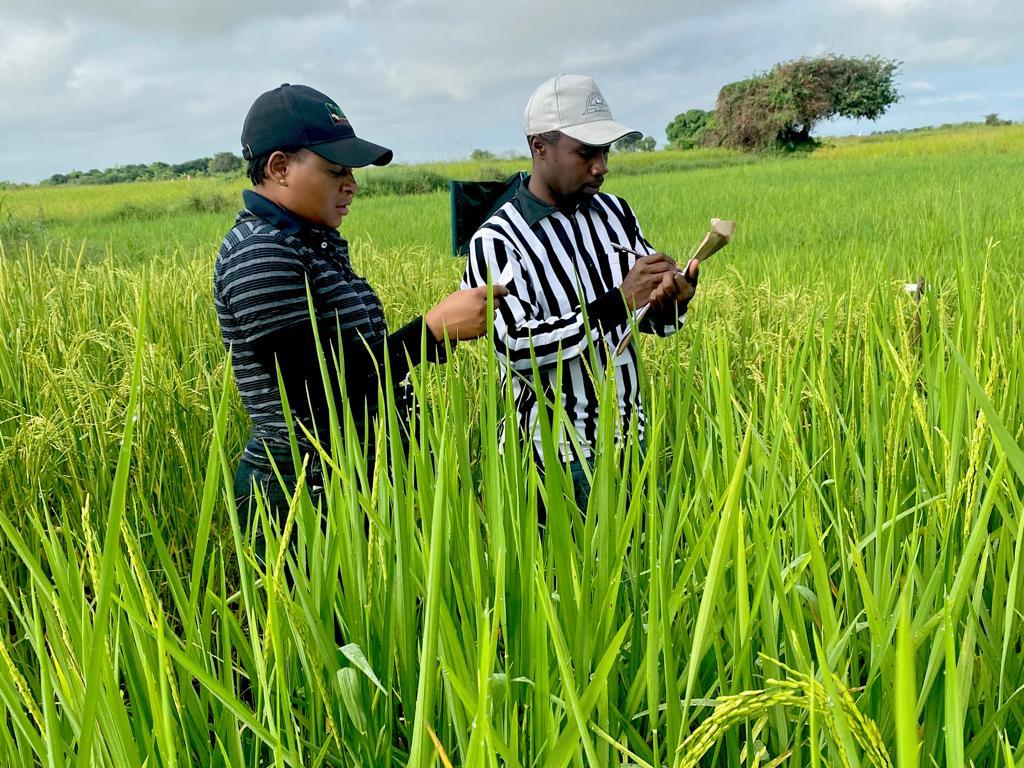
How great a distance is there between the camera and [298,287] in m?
1.36

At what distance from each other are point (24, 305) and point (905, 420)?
2896 millimetres

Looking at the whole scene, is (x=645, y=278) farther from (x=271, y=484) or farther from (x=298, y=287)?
(x=271, y=484)

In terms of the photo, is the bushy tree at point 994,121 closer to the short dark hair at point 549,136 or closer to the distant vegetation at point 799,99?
the distant vegetation at point 799,99

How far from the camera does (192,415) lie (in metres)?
1.92

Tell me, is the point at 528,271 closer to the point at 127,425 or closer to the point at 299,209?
the point at 299,209

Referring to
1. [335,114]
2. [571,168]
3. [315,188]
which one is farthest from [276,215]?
[571,168]

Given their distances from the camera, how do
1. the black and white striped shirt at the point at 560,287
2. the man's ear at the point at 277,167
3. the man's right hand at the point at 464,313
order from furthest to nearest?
the black and white striped shirt at the point at 560,287, the man's ear at the point at 277,167, the man's right hand at the point at 464,313

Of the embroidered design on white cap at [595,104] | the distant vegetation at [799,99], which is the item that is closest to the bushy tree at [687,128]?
the distant vegetation at [799,99]

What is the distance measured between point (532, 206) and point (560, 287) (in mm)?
182

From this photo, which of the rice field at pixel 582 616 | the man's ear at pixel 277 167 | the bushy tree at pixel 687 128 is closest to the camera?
the rice field at pixel 582 616

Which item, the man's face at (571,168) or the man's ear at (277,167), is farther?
→ the man's face at (571,168)

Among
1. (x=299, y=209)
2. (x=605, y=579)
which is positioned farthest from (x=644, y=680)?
(x=299, y=209)

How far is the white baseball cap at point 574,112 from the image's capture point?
1629 mm

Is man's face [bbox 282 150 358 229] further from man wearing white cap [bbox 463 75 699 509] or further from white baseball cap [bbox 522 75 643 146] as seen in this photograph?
white baseball cap [bbox 522 75 643 146]
